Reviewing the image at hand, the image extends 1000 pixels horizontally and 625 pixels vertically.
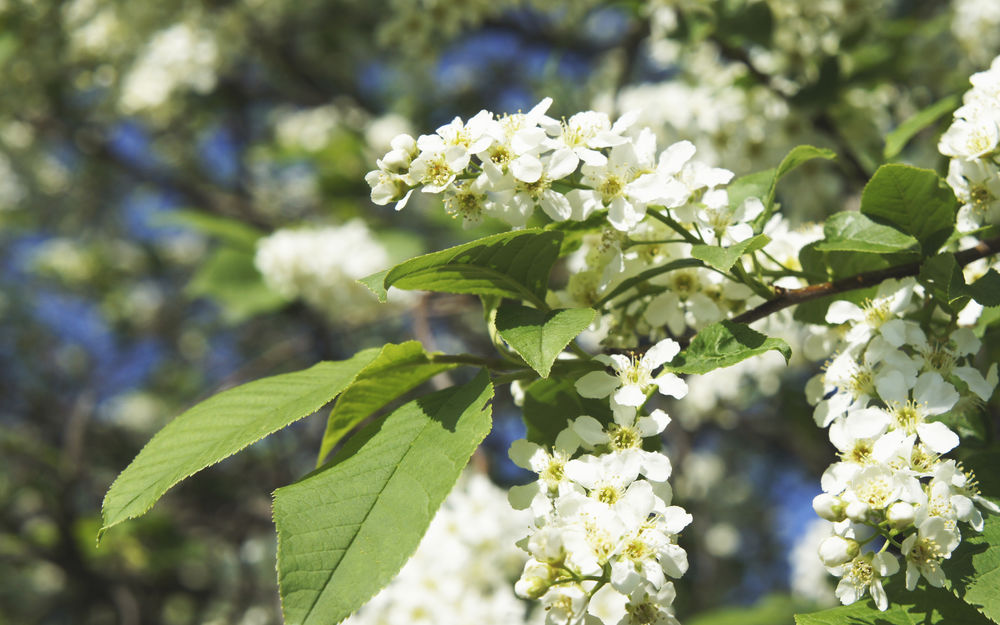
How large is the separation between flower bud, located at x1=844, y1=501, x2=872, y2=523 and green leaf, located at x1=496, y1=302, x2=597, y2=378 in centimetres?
37

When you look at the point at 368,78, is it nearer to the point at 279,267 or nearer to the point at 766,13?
the point at 279,267

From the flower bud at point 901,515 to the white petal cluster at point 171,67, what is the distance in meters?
4.59

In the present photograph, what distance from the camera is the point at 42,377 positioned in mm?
6836

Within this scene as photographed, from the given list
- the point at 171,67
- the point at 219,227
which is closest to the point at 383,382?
the point at 219,227

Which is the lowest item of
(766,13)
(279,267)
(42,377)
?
(42,377)

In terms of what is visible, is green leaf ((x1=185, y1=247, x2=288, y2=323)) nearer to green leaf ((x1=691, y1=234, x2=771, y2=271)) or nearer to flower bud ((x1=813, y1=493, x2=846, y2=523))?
green leaf ((x1=691, y1=234, x2=771, y2=271))

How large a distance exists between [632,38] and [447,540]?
2234 millimetres

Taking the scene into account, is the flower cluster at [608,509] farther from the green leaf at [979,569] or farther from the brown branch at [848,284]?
the green leaf at [979,569]

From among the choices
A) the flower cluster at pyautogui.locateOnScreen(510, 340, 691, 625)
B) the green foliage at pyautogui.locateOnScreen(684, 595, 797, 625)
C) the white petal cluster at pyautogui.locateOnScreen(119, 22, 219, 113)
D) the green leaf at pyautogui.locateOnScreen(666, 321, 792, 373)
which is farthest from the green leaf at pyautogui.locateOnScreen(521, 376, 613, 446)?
the white petal cluster at pyautogui.locateOnScreen(119, 22, 219, 113)

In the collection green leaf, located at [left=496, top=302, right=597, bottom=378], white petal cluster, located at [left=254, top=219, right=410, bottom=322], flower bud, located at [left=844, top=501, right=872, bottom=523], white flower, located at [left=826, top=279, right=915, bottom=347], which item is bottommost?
white petal cluster, located at [left=254, top=219, right=410, bottom=322]

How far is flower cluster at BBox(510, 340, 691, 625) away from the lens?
97 cm

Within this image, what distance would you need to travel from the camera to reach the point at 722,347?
1.06 metres

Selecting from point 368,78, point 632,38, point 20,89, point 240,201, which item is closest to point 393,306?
point 632,38

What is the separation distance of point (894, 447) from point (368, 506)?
25.1 inches
